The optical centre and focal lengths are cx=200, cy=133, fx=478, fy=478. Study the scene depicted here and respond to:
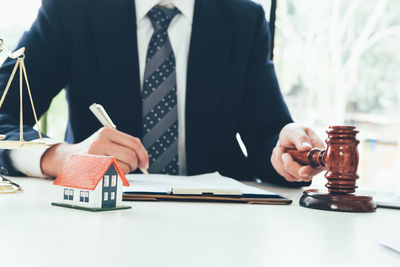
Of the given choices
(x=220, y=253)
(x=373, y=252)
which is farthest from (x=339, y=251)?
(x=220, y=253)

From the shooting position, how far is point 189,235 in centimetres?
60

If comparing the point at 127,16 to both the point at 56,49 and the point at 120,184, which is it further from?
the point at 120,184

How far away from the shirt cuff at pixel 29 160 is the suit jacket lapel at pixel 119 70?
1.31 ft

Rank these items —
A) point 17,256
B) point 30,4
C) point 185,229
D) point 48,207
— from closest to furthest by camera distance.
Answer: point 17,256
point 185,229
point 48,207
point 30,4

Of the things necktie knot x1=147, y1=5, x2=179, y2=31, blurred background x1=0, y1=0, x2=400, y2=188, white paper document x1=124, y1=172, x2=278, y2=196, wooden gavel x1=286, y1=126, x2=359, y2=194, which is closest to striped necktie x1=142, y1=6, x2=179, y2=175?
necktie knot x1=147, y1=5, x2=179, y2=31

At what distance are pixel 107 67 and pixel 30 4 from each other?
116 cm

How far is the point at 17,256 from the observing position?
1.50 ft

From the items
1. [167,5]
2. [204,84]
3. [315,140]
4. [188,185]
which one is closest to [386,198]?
[315,140]

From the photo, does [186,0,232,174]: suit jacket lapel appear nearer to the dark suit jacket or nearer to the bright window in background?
the dark suit jacket

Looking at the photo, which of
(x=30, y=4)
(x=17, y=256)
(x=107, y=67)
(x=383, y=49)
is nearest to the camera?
(x=17, y=256)

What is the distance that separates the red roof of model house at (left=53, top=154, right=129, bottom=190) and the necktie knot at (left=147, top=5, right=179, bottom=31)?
3.04 feet

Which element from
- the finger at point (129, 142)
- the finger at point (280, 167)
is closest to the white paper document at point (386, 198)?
the finger at point (280, 167)

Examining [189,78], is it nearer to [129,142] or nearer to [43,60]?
[43,60]

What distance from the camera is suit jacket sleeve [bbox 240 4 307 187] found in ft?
5.16
